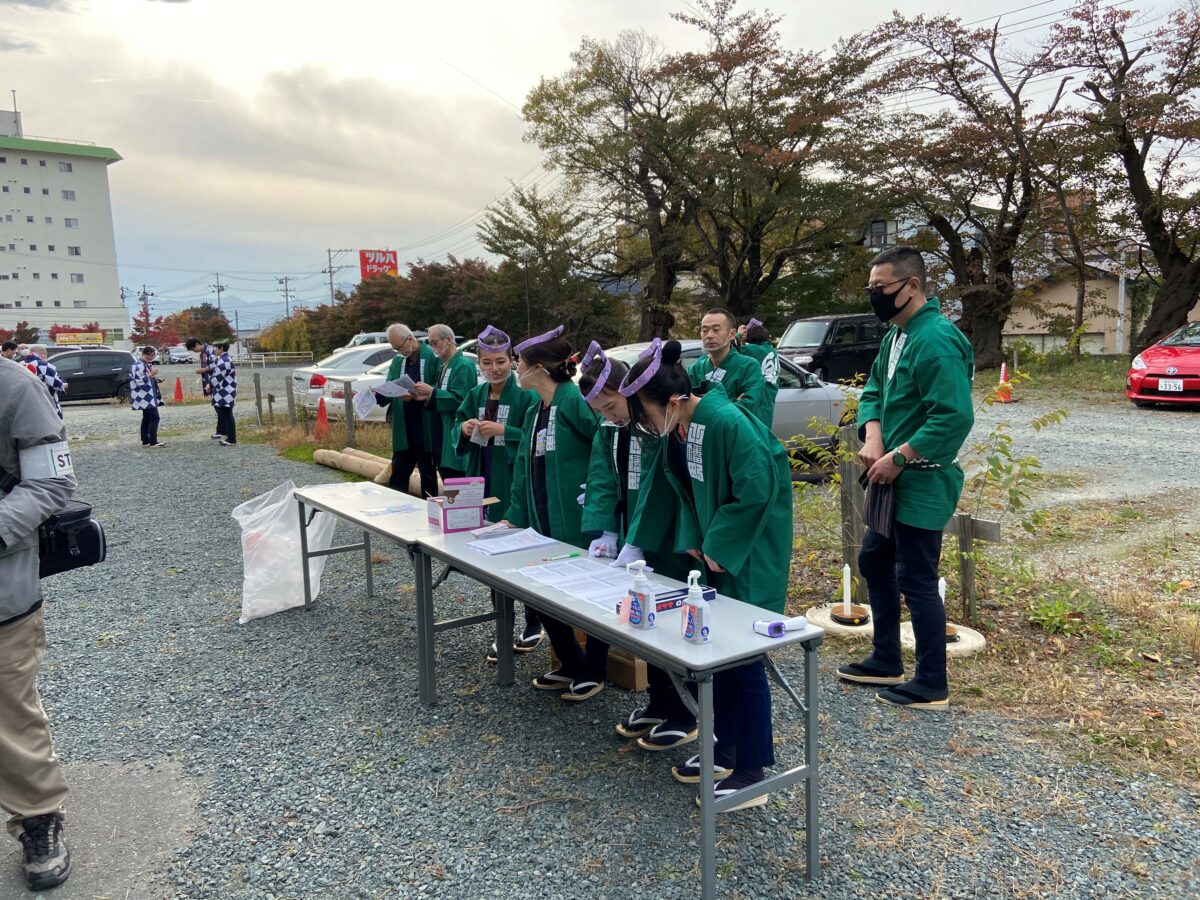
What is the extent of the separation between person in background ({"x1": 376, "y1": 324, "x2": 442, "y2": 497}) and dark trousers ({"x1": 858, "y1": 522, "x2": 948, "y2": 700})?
420 cm

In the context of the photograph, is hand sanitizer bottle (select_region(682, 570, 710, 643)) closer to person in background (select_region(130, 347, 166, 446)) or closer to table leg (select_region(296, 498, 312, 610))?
table leg (select_region(296, 498, 312, 610))

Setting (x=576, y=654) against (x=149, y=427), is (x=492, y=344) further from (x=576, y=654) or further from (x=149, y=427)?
(x=149, y=427)

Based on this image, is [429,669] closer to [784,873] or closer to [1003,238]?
[784,873]

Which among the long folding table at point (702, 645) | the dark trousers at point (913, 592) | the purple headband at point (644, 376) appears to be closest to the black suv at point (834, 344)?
the dark trousers at point (913, 592)

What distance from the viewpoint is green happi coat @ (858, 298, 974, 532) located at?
3230 millimetres

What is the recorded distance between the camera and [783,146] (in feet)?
68.7

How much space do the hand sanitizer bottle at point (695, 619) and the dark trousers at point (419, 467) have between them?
4922 mm

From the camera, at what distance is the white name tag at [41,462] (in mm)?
2518

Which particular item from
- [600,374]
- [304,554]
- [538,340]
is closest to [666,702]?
[600,374]

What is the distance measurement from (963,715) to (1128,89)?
60.2 feet

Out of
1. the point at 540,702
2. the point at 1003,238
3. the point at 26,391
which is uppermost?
the point at 1003,238

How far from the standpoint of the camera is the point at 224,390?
12781 mm

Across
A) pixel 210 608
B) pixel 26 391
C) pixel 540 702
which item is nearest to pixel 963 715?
pixel 540 702

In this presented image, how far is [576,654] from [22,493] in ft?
7.56
